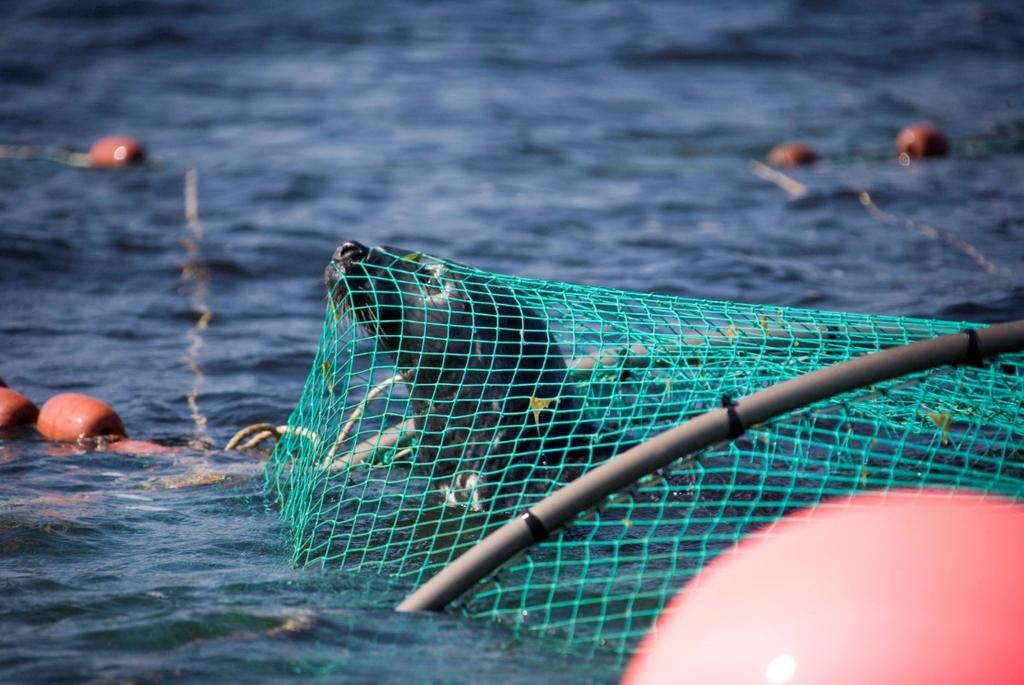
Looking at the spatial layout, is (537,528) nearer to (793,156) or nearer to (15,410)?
(15,410)

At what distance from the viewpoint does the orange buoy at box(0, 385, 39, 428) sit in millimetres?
6875

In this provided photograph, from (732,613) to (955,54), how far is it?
18.5m

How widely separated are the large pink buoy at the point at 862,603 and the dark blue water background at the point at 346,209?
410mm

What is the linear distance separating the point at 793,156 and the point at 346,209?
5296mm

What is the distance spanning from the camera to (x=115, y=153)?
14.4m

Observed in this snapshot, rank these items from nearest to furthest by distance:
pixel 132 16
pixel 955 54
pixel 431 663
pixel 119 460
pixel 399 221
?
pixel 431 663
pixel 119 460
pixel 399 221
pixel 955 54
pixel 132 16

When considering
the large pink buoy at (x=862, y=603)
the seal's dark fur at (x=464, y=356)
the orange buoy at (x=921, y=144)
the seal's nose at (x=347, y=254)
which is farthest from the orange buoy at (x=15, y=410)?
the orange buoy at (x=921, y=144)

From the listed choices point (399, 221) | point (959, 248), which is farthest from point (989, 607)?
point (399, 221)

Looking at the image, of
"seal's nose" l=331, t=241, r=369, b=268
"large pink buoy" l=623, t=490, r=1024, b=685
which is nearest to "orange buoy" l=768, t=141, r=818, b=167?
"seal's nose" l=331, t=241, r=369, b=268

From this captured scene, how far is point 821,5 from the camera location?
23938 millimetres

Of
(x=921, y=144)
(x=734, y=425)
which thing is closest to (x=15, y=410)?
(x=734, y=425)

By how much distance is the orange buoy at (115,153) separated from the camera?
1441 cm

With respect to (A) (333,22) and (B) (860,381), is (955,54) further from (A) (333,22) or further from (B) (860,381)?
(B) (860,381)

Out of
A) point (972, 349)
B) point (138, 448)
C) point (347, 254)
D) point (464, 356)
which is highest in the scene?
point (347, 254)
